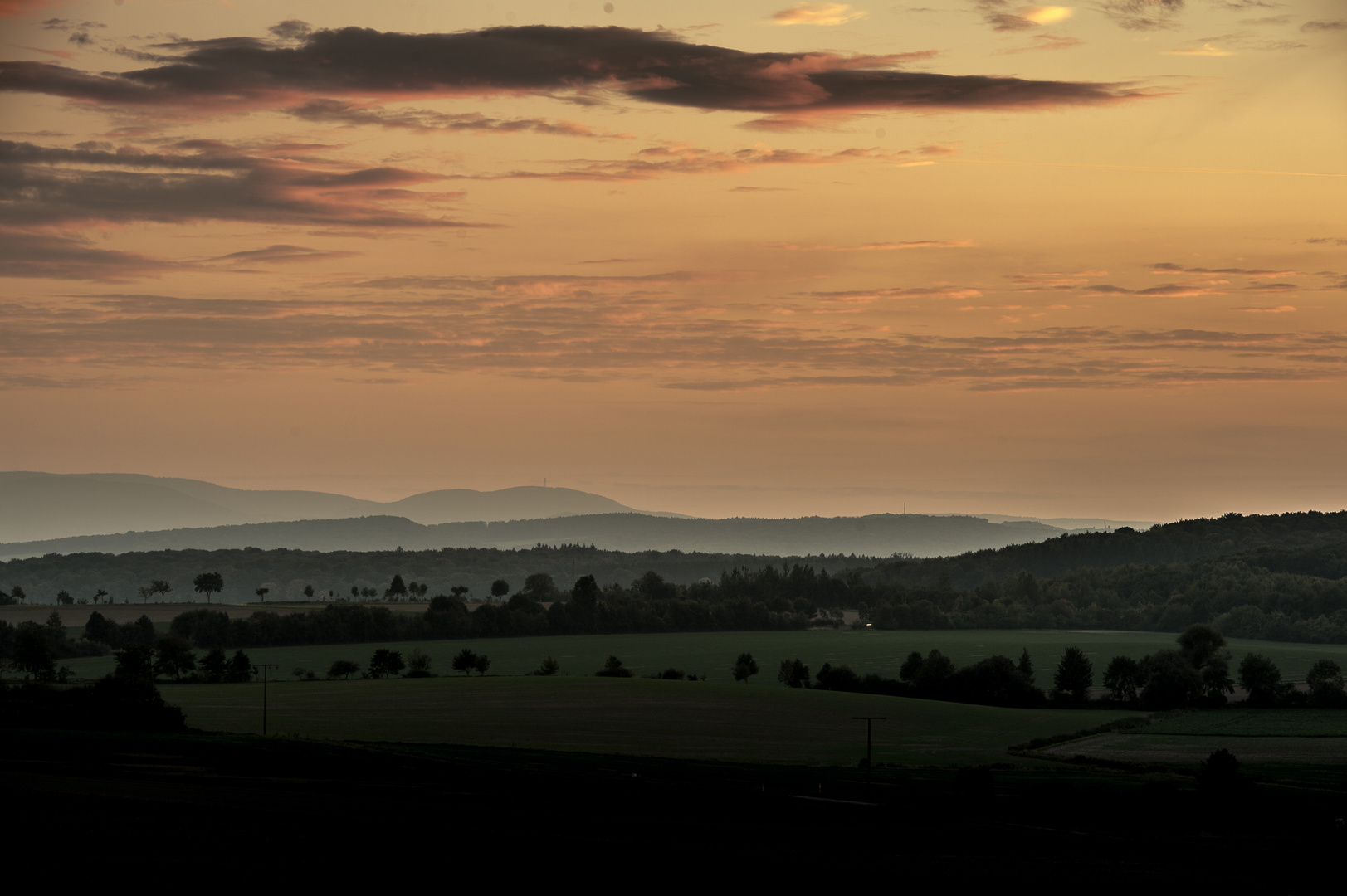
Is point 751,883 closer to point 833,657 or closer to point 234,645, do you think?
point 833,657

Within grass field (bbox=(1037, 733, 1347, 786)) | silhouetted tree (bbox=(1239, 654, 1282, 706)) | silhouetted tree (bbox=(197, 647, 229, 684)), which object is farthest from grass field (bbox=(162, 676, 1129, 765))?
silhouetted tree (bbox=(1239, 654, 1282, 706))

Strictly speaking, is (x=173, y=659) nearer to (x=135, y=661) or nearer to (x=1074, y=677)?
(x=135, y=661)

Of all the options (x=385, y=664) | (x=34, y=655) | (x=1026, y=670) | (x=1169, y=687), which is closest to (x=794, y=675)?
(x=1026, y=670)

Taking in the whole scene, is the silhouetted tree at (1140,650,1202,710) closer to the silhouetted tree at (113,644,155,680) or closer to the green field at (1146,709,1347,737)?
the green field at (1146,709,1347,737)

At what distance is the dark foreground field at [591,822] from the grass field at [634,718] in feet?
63.4

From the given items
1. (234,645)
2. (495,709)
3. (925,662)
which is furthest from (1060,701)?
(234,645)

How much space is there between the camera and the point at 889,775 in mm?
81438

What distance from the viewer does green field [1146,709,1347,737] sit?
116812 millimetres

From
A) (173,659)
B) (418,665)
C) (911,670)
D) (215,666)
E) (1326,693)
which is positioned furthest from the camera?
(418,665)

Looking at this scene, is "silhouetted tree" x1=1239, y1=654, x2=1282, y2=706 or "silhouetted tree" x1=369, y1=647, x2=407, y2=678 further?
"silhouetted tree" x1=369, y1=647, x2=407, y2=678

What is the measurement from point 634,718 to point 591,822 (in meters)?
65.5

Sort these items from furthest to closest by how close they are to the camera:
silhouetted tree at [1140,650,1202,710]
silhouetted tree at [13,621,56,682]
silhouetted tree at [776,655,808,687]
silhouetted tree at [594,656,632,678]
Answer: silhouetted tree at [594,656,632,678], silhouetted tree at [776,655,808,687], silhouetted tree at [13,621,56,682], silhouetted tree at [1140,650,1202,710]

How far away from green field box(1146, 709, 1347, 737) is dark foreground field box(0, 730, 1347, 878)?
138 ft

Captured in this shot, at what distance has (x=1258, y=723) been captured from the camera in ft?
409
